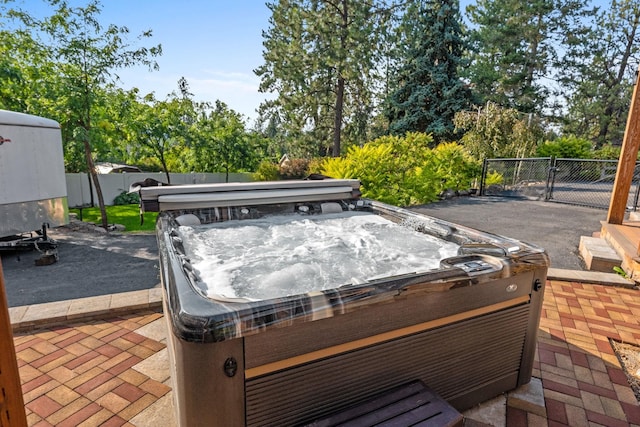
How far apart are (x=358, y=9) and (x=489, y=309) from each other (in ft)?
47.3

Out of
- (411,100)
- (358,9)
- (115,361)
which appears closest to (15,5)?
(115,361)

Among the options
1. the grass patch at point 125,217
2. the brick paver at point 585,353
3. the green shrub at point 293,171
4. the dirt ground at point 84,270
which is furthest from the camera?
the green shrub at point 293,171

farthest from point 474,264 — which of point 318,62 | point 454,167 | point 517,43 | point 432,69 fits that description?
point 517,43

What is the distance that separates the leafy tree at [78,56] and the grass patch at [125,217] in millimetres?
741

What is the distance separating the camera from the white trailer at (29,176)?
4.07m

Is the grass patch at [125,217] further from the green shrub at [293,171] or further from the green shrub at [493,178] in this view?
the green shrub at [493,178]

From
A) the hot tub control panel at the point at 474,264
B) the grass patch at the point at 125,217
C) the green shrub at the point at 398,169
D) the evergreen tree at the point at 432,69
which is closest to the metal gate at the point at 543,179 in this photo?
the green shrub at the point at 398,169

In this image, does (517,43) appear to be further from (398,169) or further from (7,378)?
(7,378)

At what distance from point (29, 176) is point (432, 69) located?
1404 cm

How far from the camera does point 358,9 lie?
13289 mm

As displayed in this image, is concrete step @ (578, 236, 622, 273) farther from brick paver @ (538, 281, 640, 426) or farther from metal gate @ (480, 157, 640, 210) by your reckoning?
metal gate @ (480, 157, 640, 210)

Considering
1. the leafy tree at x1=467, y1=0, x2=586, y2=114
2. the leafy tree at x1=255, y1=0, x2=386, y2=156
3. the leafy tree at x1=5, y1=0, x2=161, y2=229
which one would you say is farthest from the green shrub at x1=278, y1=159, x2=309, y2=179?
the leafy tree at x1=467, y1=0, x2=586, y2=114

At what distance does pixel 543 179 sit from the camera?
9234 mm

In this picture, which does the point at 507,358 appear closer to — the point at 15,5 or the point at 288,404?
the point at 288,404
